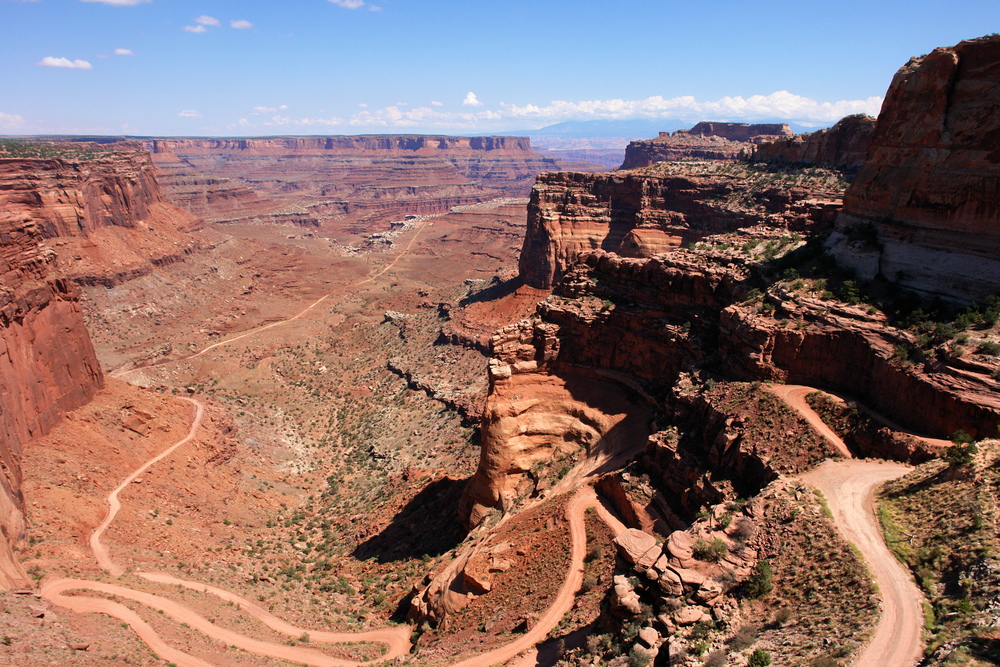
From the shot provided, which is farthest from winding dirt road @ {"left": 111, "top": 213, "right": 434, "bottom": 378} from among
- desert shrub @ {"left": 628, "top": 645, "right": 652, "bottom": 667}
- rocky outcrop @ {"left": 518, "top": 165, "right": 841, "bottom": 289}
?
desert shrub @ {"left": 628, "top": 645, "right": 652, "bottom": 667}

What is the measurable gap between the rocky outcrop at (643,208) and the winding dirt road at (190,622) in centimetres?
5009

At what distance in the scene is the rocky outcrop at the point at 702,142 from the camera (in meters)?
132

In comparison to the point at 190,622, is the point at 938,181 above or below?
above

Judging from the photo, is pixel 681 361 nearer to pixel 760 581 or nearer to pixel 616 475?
pixel 616 475

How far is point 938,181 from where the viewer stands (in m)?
25.8

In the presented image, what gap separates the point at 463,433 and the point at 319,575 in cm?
2089

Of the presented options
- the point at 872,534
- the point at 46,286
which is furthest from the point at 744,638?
the point at 46,286

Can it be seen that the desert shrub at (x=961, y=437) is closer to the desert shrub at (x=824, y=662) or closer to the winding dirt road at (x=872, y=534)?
the winding dirt road at (x=872, y=534)

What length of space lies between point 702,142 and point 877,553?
142 m

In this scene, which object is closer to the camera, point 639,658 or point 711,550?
point 639,658

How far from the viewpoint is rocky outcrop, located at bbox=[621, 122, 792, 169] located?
132 m

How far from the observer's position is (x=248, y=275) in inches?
4966

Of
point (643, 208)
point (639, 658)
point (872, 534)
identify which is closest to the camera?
point (639, 658)

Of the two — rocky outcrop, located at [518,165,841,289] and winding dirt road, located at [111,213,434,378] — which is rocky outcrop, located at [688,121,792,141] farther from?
winding dirt road, located at [111,213,434,378]
